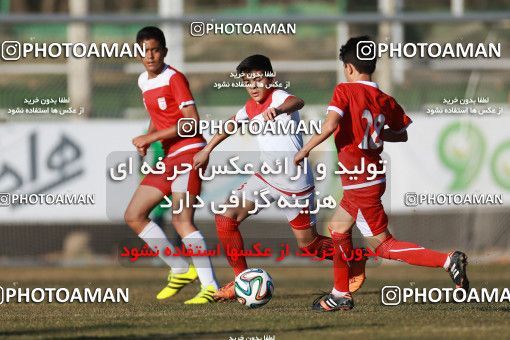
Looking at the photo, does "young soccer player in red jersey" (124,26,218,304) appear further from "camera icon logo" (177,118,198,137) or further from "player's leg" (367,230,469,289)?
"player's leg" (367,230,469,289)

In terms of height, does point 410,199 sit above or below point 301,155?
below

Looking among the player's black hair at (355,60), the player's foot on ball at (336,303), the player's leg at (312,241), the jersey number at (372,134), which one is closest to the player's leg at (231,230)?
the player's leg at (312,241)

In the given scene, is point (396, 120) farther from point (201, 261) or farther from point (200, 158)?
point (201, 261)

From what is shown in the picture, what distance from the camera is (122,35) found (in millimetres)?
16266

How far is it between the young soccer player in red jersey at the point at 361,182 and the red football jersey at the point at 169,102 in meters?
1.55

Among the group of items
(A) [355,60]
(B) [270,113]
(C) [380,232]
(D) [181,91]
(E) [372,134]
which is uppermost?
(A) [355,60]

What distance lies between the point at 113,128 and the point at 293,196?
5965mm

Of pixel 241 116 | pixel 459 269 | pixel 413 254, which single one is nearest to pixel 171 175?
pixel 241 116

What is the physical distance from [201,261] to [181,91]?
54.4 inches

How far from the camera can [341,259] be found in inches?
384

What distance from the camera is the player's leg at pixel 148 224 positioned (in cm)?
1084

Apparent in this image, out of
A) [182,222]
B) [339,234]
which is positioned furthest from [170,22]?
[339,234]

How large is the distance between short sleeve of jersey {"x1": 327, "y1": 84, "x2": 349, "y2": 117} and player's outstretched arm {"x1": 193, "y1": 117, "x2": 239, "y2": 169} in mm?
1202

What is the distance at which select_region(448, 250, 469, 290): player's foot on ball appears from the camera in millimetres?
9227
